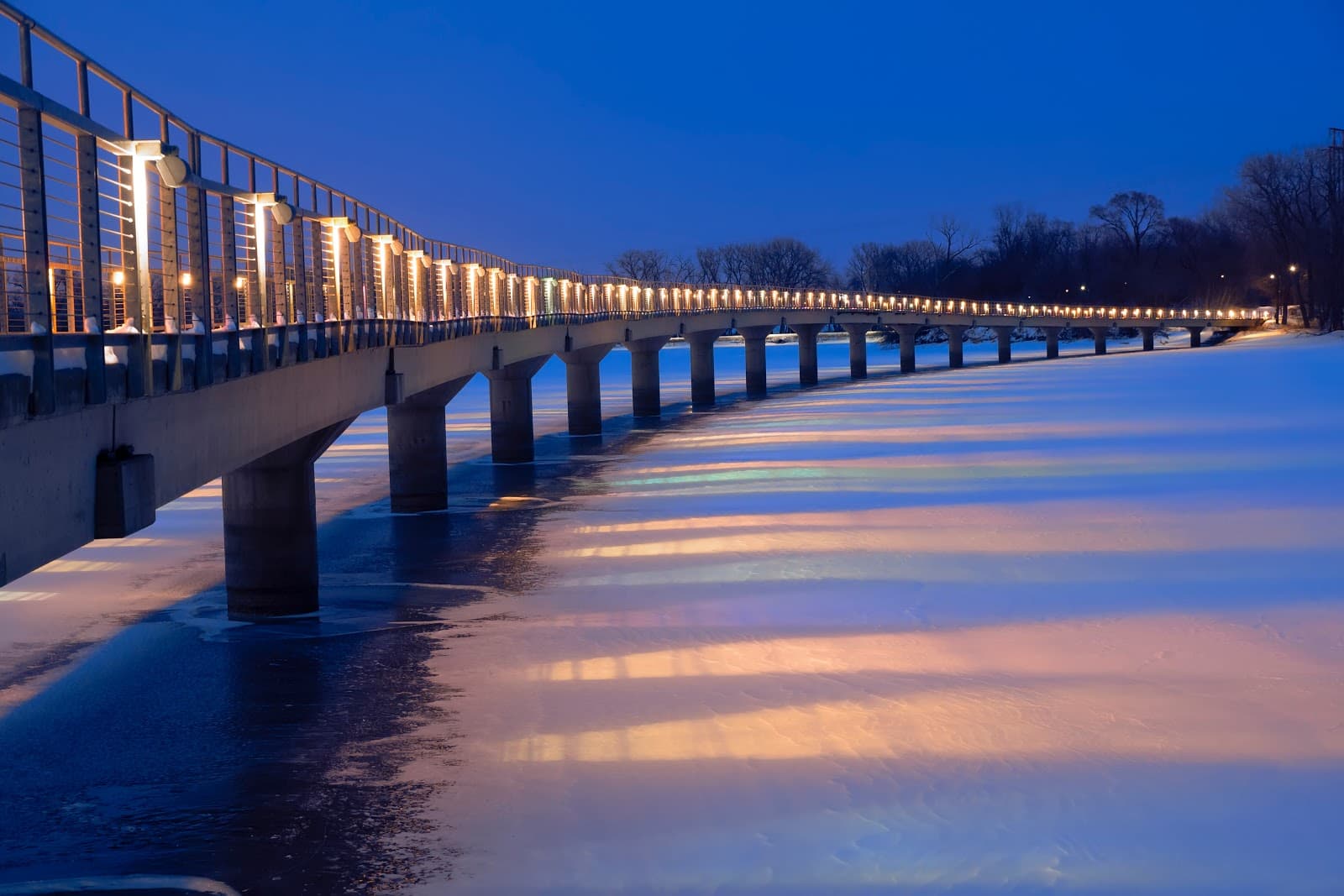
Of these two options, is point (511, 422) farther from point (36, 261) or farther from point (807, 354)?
point (807, 354)

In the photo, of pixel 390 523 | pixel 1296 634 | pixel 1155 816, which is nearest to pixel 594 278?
pixel 390 523

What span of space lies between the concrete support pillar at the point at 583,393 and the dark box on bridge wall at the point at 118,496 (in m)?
49.8

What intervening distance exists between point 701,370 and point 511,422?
35.0m

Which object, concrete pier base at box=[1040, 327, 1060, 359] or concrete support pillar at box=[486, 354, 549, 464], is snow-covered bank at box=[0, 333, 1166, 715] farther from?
concrete pier base at box=[1040, 327, 1060, 359]

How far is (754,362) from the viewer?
93.9 metres

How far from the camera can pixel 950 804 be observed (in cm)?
1223

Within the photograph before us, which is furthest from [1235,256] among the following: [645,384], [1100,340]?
[645,384]

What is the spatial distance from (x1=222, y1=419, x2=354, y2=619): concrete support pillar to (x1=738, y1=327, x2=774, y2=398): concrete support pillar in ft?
226

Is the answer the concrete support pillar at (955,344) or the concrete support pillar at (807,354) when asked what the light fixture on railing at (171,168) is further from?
the concrete support pillar at (955,344)

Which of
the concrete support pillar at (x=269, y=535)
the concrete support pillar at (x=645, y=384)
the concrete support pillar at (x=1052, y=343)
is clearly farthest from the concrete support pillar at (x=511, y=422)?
the concrete support pillar at (x=1052, y=343)

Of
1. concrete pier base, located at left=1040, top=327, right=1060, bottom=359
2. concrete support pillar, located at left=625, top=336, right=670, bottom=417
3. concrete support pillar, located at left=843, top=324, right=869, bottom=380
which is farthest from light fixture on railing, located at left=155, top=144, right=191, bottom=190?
concrete pier base, located at left=1040, top=327, right=1060, bottom=359

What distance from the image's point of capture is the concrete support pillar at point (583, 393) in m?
62.2

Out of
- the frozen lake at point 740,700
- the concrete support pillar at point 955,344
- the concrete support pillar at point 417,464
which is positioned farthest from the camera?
the concrete support pillar at point 955,344

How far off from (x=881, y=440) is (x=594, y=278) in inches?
1029
